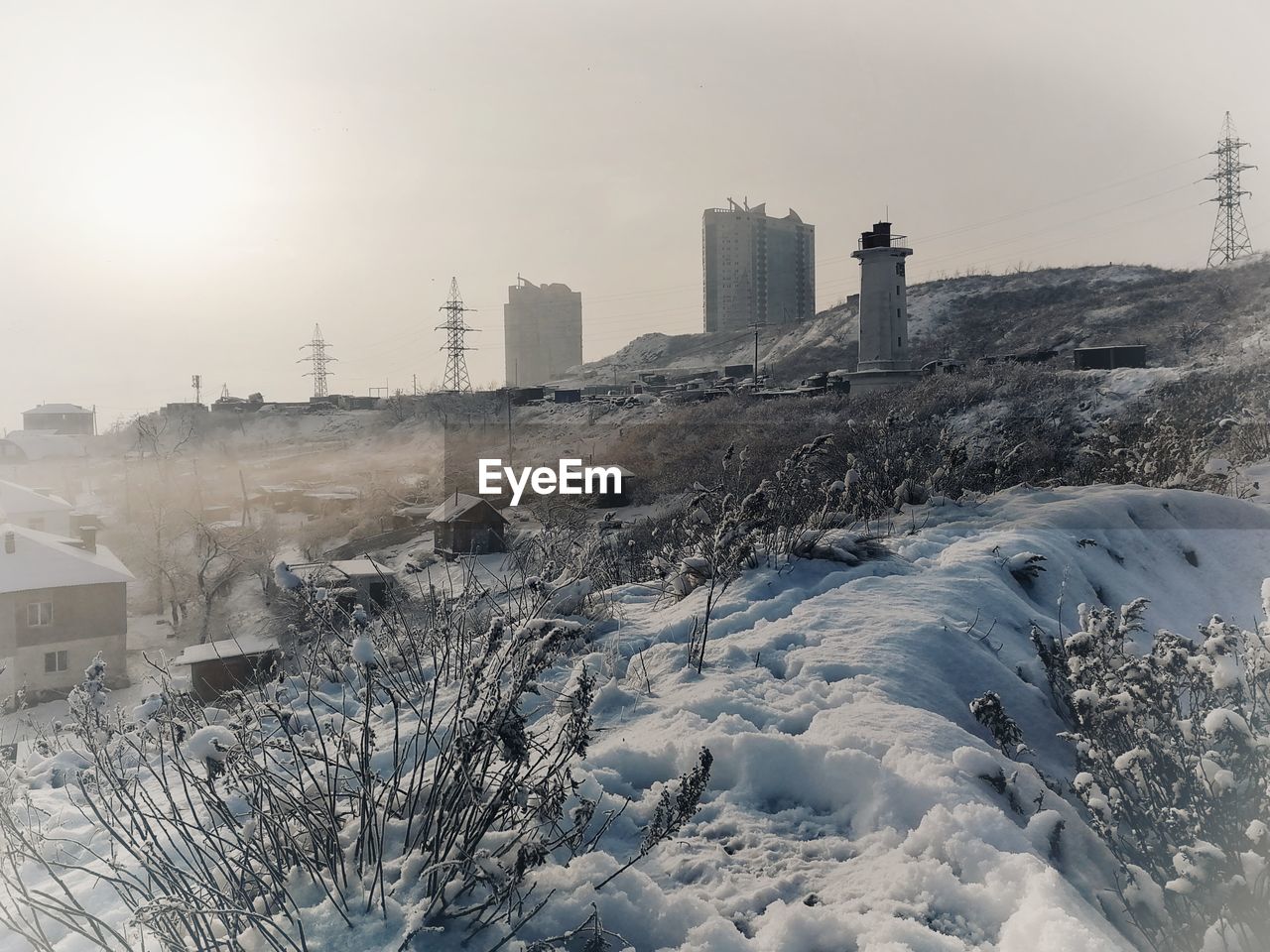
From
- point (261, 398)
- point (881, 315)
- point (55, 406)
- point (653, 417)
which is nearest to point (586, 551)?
point (881, 315)

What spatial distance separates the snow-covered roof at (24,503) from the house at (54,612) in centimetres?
451

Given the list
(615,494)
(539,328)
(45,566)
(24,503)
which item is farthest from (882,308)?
(539,328)

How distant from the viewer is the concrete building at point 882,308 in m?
30.7

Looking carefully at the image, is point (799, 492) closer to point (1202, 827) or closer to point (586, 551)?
point (586, 551)

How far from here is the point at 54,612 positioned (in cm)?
2277

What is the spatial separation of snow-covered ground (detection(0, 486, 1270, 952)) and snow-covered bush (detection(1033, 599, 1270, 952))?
0.15m

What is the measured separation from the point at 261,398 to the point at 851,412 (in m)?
55.2

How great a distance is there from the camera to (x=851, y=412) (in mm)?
27250

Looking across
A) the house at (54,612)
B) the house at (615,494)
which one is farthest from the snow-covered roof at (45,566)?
the house at (615,494)

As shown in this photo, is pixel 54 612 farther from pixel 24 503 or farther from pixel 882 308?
pixel 882 308

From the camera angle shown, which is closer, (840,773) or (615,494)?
(840,773)

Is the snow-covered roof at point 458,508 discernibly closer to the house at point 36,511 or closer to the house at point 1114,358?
the house at point 36,511

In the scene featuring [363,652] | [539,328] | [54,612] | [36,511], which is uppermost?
[539,328]

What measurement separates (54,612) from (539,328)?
44218 millimetres
